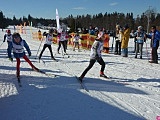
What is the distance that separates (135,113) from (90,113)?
1.10 m

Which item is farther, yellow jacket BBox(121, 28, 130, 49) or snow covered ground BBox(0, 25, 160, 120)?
yellow jacket BBox(121, 28, 130, 49)

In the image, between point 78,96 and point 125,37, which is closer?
point 78,96

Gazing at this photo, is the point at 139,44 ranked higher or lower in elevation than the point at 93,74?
higher

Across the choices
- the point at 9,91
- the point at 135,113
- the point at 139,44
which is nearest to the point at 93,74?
the point at 9,91

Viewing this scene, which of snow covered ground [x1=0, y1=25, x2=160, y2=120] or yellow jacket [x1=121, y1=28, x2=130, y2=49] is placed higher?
yellow jacket [x1=121, y1=28, x2=130, y2=49]

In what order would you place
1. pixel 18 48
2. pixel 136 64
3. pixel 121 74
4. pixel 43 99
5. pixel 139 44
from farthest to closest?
pixel 139 44 → pixel 136 64 → pixel 121 74 → pixel 18 48 → pixel 43 99

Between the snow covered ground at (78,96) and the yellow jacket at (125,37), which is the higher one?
the yellow jacket at (125,37)

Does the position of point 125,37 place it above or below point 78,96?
above

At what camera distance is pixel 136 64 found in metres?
14.9

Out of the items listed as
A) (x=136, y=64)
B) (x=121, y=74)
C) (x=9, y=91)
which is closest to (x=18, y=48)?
(x=9, y=91)

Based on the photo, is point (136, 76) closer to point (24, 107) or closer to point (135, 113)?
point (135, 113)

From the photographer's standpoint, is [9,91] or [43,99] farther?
[9,91]

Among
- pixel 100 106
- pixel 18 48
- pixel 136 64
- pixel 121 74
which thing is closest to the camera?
pixel 100 106

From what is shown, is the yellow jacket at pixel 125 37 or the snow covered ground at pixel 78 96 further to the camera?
the yellow jacket at pixel 125 37
